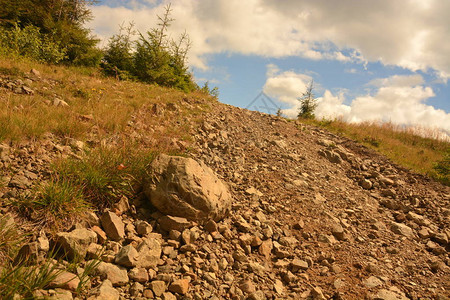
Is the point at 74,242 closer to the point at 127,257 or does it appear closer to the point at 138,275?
the point at 127,257

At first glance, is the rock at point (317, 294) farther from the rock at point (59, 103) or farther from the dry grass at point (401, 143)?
the dry grass at point (401, 143)

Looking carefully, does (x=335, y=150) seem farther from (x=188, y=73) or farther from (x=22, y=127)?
(x=188, y=73)

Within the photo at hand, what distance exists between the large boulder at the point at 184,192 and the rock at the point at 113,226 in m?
0.55

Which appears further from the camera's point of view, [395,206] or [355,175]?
[355,175]

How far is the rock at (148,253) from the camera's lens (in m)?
2.43

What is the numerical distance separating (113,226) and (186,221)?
2.82ft

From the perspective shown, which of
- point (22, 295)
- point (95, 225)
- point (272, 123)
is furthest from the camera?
point (272, 123)

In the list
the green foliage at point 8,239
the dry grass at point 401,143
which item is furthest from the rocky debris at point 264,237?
the dry grass at point 401,143

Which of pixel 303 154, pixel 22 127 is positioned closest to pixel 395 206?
pixel 303 154

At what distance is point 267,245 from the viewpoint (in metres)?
3.24

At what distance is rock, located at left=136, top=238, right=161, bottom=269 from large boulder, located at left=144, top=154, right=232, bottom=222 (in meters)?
0.51

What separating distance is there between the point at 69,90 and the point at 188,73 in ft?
31.5

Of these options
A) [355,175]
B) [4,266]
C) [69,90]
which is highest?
[69,90]

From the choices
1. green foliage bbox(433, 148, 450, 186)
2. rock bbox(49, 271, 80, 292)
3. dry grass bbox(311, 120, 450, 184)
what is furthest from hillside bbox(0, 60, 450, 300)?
dry grass bbox(311, 120, 450, 184)
